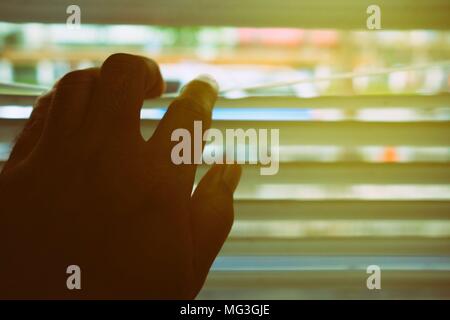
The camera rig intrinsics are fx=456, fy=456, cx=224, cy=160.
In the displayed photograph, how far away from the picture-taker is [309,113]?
134 centimetres

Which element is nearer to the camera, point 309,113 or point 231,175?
point 231,175

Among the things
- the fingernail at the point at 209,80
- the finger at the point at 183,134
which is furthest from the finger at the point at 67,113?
the fingernail at the point at 209,80

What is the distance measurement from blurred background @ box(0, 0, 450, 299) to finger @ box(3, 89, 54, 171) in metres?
0.20

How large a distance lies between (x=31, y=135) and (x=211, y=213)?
18.5 inches

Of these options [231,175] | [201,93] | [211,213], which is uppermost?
[201,93]

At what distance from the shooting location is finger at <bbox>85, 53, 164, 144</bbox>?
1.00 meters

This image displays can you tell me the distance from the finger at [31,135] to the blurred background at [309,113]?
0.20 metres

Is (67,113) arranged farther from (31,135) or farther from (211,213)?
(211,213)

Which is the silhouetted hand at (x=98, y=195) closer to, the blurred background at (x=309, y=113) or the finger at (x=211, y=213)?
the finger at (x=211, y=213)

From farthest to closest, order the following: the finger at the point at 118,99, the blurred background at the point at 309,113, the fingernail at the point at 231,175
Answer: the blurred background at the point at 309,113 → the fingernail at the point at 231,175 → the finger at the point at 118,99

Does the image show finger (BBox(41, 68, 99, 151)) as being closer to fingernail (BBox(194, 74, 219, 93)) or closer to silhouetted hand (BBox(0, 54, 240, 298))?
silhouetted hand (BBox(0, 54, 240, 298))

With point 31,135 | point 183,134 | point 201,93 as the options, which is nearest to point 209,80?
point 201,93

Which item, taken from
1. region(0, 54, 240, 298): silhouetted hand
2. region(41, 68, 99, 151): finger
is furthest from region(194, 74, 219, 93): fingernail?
region(41, 68, 99, 151): finger

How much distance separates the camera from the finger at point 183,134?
105 centimetres
